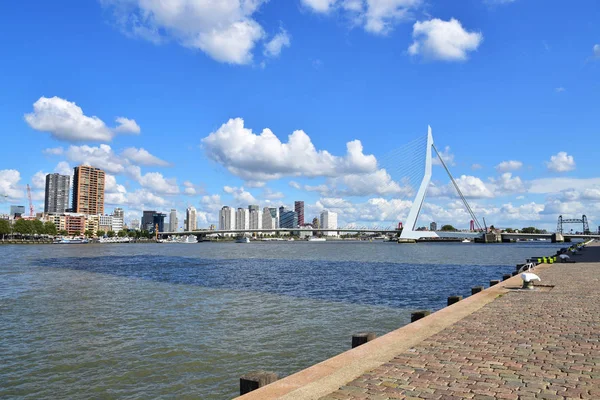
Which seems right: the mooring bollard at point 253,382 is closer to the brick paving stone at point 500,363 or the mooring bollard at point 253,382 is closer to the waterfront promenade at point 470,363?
the waterfront promenade at point 470,363

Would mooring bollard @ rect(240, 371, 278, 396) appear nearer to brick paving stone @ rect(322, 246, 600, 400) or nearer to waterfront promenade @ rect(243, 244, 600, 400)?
waterfront promenade @ rect(243, 244, 600, 400)

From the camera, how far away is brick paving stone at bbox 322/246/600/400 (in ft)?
18.1

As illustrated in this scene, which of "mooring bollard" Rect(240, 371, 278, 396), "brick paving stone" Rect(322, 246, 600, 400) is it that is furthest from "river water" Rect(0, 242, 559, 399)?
"brick paving stone" Rect(322, 246, 600, 400)

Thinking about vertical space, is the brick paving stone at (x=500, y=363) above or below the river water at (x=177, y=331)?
above

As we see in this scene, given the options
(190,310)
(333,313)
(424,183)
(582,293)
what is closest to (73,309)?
(190,310)

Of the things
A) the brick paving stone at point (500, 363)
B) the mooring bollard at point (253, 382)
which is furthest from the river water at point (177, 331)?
the brick paving stone at point (500, 363)

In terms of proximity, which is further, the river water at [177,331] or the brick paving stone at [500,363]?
the river water at [177,331]

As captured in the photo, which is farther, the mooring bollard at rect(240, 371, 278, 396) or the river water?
the river water

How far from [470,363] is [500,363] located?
0.41m

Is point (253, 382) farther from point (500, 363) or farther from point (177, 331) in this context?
point (177, 331)

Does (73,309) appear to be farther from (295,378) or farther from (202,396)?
(295,378)

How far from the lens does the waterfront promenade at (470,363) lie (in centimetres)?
556

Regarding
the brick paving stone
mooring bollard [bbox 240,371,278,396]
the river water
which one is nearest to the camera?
the brick paving stone

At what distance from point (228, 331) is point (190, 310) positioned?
178 inches
